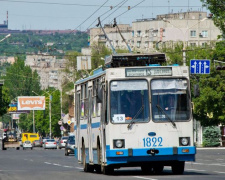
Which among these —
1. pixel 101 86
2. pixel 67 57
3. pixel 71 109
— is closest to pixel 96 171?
pixel 101 86

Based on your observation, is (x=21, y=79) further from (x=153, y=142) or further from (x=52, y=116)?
(x=153, y=142)

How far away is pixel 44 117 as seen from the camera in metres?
152

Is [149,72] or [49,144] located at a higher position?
[149,72]

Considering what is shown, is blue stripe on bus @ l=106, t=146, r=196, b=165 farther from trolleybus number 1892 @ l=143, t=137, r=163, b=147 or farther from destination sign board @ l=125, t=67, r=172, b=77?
destination sign board @ l=125, t=67, r=172, b=77

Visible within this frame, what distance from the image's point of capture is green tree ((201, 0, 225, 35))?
66.3 meters

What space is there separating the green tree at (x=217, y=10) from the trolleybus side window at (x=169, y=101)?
42.9 m

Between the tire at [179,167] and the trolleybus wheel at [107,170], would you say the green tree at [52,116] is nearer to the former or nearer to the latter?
the trolleybus wheel at [107,170]

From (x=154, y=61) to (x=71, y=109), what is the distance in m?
111

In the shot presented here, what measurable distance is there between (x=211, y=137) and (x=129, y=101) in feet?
167

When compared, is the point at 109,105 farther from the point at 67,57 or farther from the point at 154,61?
the point at 67,57

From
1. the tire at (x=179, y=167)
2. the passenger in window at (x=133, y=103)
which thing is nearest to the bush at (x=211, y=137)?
the tire at (x=179, y=167)

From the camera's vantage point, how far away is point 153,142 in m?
23.6

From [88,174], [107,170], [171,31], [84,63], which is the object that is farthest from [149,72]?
[171,31]

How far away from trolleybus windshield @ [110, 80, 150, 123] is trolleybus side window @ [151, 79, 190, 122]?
237 mm
